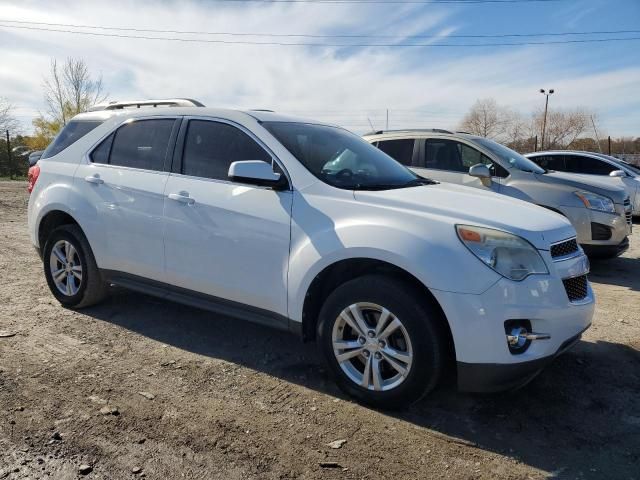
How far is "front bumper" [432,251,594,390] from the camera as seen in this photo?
2803mm

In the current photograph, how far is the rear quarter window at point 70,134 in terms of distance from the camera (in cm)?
486

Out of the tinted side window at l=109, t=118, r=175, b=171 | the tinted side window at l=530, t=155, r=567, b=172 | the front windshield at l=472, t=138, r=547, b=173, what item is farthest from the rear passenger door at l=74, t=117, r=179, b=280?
the tinted side window at l=530, t=155, r=567, b=172

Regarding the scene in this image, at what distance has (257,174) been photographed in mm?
3428

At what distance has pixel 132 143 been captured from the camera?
4484 millimetres

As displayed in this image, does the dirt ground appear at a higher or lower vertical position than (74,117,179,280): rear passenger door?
lower

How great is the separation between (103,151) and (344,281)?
2.62 meters

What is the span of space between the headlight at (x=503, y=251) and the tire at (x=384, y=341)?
15.9 inches

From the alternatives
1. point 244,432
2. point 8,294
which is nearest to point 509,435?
point 244,432

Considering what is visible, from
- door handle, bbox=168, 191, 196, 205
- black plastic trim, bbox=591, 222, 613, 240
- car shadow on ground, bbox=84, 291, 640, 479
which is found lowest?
car shadow on ground, bbox=84, 291, 640, 479

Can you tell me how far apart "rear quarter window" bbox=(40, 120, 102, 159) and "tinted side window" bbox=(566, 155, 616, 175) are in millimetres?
10478

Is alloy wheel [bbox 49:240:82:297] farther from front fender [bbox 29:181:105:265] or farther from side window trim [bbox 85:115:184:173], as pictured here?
side window trim [bbox 85:115:184:173]

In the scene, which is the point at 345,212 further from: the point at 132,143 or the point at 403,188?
the point at 132,143

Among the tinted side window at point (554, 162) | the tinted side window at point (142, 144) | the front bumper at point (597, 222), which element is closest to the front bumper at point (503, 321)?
the tinted side window at point (142, 144)

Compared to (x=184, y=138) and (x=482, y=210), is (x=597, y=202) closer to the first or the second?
(x=482, y=210)
